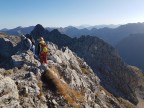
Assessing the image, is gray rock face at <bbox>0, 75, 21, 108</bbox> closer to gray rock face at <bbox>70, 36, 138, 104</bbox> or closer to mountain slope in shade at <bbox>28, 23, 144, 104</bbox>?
gray rock face at <bbox>70, 36, 138, 104</bbox>

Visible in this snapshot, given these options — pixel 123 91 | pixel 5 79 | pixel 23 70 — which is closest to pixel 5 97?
pixel 5 79

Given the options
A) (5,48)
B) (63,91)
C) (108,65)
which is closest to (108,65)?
(108,65)

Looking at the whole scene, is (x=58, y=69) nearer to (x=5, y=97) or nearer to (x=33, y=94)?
(x=33, y=94)

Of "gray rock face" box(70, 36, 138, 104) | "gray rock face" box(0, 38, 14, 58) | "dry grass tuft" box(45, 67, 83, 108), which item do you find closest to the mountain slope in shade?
"gray rock face" box(70, 36, 138, 104)

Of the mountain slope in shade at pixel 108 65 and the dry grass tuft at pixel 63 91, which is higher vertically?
the dry grass tuft at pixel 63 91

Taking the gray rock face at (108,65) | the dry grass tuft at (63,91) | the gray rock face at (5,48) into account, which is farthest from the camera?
the gray rock face at (5,48)

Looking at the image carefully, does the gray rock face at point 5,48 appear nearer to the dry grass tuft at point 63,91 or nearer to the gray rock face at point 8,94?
the dry grass tuft at point 63,91

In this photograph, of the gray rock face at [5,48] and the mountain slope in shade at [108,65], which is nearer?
the mountain slope in shade at [108,65]

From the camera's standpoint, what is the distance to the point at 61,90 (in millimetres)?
37531

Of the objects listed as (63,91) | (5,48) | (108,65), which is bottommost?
(108,65)

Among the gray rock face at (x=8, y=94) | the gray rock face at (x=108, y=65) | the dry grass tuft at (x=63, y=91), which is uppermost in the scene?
the gray rock face at (x=8, y=94)

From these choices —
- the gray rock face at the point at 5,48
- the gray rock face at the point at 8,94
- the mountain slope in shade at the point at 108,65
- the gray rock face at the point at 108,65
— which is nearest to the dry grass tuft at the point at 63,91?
the gray rock face at the point at 8,94

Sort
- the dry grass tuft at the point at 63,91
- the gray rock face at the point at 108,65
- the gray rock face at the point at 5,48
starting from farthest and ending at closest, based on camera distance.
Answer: the gray rock face at the point at 5,48, the gray rock face at the point at 108,65, the dry grass tuft at the point at 63,91

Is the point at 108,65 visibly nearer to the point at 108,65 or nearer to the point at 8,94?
the point at 108,65
